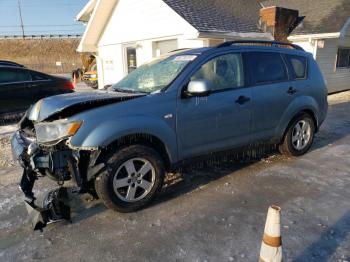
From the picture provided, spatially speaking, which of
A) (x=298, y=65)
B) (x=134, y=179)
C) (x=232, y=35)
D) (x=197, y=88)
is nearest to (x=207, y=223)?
(x=134, y=179)

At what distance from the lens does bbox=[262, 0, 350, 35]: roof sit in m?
12.7

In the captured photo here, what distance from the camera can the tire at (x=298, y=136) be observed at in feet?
16.5

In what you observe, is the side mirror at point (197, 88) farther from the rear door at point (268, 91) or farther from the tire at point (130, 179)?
the rear door at point (268, 91)

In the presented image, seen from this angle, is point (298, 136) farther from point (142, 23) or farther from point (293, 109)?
point (142, 23)

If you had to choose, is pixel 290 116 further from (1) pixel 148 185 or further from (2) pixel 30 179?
(2) pixel 30 179

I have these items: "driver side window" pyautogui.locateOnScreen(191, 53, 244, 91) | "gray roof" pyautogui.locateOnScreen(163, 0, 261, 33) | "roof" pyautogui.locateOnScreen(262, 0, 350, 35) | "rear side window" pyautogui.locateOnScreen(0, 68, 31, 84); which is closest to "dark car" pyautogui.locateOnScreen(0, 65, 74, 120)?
"rear side window" pyautogui.locateOnScreen(0, 68, 31, 84)

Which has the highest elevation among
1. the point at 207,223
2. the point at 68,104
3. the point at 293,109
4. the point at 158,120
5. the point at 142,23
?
the point at 142,23

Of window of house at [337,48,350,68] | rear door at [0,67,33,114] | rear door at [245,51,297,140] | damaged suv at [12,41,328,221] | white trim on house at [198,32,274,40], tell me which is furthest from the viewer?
window of house at [337,48,350,68]

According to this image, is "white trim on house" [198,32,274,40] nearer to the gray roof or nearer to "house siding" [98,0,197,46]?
the gray roof

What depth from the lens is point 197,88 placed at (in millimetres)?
3555

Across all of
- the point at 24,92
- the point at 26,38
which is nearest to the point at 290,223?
the point at 24,92

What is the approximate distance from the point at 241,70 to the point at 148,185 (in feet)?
6.75

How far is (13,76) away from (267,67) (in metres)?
6.73

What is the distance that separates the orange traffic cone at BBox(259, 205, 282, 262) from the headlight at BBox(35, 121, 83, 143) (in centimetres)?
202
